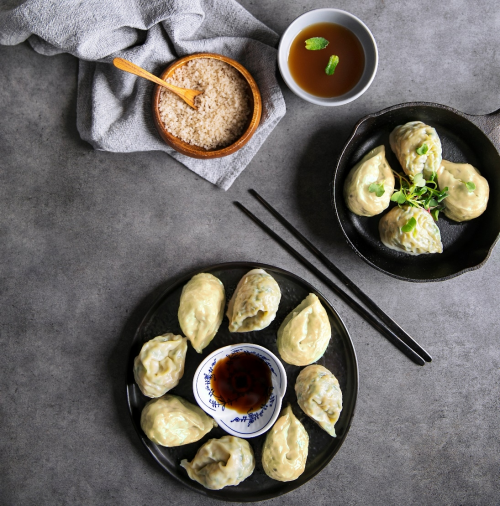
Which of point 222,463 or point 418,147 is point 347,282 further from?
point 222,463

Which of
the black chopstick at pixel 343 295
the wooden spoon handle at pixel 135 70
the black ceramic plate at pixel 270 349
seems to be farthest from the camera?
the black chopstick at pixel 343 295

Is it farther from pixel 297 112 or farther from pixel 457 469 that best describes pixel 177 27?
pixel 457 469

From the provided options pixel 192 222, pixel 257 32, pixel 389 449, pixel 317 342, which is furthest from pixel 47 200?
pixel 389 449

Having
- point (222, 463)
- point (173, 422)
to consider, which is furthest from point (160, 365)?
point (222, 463)

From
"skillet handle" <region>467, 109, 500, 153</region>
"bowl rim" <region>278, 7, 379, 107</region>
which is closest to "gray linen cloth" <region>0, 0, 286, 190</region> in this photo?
"bowl rim" <region>278, 7, 379, 107</region>

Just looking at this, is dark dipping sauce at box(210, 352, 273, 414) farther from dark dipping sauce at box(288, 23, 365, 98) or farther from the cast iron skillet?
dark dipping sauce at box(288, 23, 365, 98)

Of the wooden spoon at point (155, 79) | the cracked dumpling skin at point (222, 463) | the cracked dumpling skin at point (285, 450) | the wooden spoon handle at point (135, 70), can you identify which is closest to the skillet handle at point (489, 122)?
the wooden spoon at point (155, 79)

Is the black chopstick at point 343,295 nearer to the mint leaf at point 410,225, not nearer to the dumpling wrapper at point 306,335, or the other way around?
the dumpling wrapper at point 306,335
